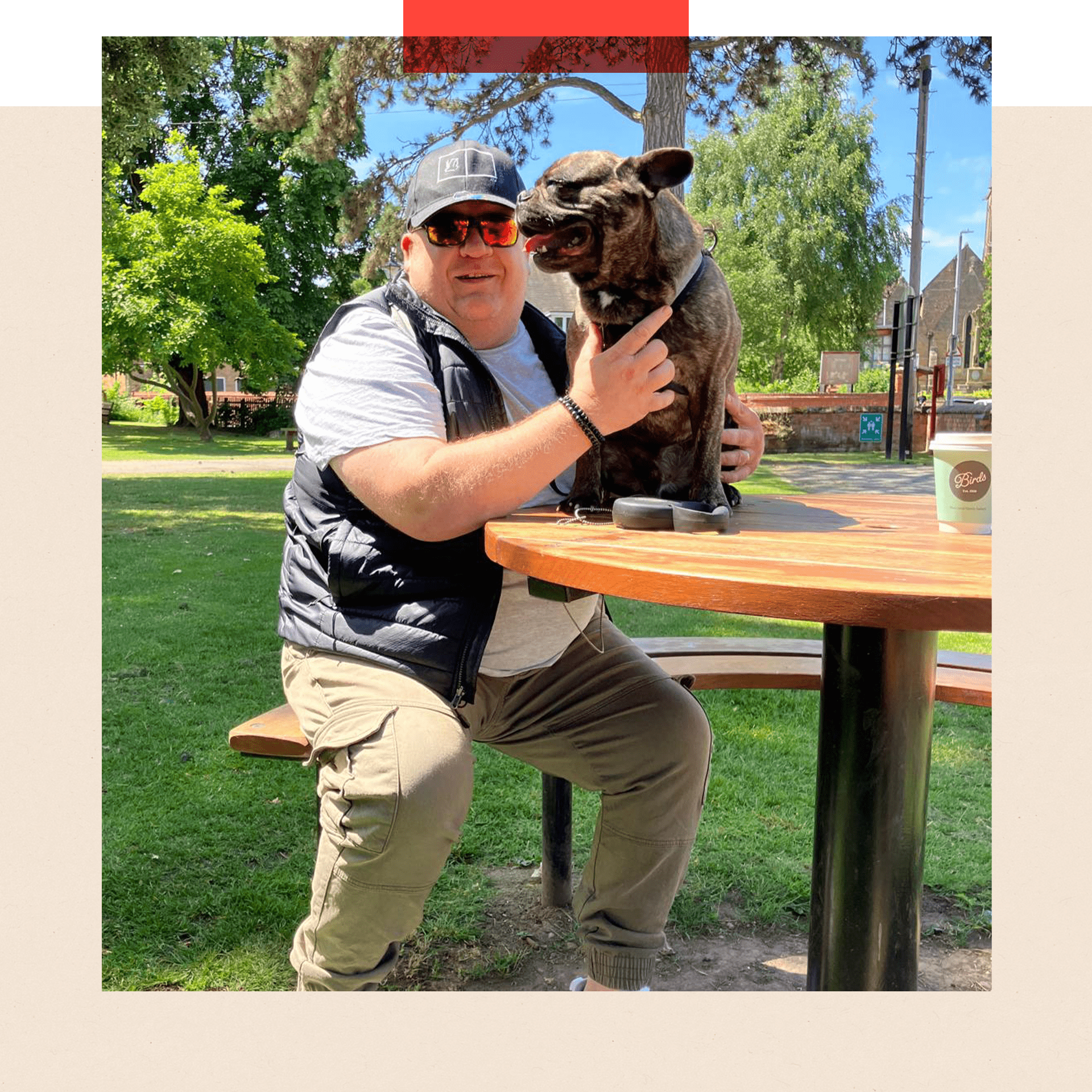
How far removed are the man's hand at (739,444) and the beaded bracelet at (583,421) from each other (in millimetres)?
474

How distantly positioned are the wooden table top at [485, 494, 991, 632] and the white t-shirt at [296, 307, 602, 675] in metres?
0.25

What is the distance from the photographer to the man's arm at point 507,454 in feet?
5.85

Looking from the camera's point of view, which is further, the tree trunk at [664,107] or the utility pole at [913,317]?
the utility pole at [913,317]

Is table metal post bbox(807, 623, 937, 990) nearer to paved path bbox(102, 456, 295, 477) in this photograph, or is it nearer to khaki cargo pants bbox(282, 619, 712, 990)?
khaki cargo pants bbox(282, 619, 712, 990)

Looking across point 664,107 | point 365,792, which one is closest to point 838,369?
point 664,107

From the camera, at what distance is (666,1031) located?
1.71 metres

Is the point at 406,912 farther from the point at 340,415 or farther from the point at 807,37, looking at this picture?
the point at 807,37

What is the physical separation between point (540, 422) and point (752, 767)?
2.36 metres

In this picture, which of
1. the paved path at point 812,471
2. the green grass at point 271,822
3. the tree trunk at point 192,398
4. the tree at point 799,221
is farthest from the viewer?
the tree at point 799,221

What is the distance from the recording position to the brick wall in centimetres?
1906

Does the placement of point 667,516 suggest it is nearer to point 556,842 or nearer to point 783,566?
point 783,566

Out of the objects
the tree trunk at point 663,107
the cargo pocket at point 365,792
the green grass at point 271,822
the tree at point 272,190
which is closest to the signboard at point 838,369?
the tree at point 272,190

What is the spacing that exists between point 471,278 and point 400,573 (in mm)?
686

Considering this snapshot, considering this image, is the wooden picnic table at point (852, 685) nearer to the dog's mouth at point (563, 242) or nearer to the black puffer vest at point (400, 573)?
the black puffer vest at point (400, 573)
